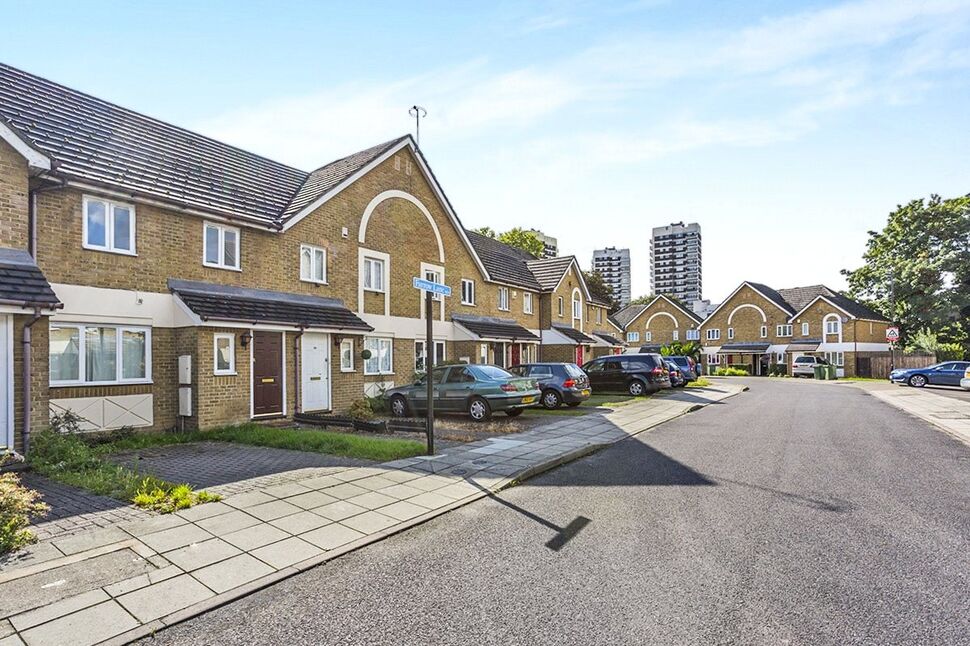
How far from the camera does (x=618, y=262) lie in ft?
528

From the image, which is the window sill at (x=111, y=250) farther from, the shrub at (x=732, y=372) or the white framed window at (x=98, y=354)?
the shrub at (x=732, y=372)

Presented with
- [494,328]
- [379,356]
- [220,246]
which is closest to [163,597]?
[220,246]

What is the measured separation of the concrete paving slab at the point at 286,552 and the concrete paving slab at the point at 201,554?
27 cm

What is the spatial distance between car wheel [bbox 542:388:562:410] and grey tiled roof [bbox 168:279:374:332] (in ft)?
20.4

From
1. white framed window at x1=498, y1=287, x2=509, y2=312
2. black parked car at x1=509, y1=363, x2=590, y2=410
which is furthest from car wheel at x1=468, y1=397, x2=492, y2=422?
white framed window at x1=498, y1=287, x2=509, y2=312

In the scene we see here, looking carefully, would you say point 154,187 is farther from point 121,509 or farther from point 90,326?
point 121,509

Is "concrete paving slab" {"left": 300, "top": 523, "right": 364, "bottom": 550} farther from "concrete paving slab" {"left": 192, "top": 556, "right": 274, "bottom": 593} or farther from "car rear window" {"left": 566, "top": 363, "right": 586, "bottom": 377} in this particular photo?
"car rear window" {"left": 566, "top": 363, "right": 586, "bottom": 377}

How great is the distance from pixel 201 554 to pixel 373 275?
14452 millimetres

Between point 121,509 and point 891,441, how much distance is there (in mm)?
13828

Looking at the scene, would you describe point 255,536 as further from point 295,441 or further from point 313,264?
point 313,264

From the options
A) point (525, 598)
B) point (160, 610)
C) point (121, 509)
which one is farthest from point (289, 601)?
point (121, 509)

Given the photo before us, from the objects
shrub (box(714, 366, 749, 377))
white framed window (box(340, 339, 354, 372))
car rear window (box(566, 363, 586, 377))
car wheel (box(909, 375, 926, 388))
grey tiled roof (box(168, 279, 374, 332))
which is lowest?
shrub (box(714, 366, 749, 377))

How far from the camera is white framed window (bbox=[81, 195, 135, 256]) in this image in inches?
458

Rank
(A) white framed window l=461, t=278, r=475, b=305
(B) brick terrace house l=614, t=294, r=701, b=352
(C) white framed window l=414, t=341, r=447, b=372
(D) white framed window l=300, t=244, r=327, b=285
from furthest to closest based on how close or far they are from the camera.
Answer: (B) brick terrace house l=614, t=294, r=701, b=352
(A) white framed window l=461, t=278, r=475, b=305
(C) white framed window l=414, t=341, r=447, b=372
(D) white framed window l=300, t=244, r=327, b=285
